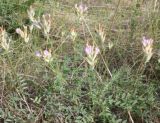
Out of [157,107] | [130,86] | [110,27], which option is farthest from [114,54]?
[157,107]

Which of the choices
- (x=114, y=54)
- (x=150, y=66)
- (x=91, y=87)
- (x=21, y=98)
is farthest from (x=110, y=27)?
Answer: (x=21, y=98)

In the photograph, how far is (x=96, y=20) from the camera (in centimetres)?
349

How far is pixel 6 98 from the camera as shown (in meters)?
2.59

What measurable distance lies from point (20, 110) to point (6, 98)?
0.15 metres

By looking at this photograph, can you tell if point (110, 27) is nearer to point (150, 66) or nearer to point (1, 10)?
point (150, 66)

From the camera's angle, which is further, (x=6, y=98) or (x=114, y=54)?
(x=114, y=54)

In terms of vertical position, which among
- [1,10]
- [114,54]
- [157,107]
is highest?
[1,10]

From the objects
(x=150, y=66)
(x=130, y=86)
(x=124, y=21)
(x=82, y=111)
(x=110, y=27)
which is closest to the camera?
(x=82, y=111)

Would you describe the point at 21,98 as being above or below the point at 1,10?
below

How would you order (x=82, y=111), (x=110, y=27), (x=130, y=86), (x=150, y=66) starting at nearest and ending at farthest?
(x=82, y=111)
(x=130, y=86)
(x=150, y=66)
(x=110, y=27)

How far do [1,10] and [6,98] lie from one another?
118cm

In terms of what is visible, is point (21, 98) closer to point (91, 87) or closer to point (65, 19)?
point (91, 87)

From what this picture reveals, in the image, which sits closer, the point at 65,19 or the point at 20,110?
the point at 20,110

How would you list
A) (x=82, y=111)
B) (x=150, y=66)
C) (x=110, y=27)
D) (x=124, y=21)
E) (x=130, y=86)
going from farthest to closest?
1. (x=124, y=21)
2. (x=110, y=27)
3. (x=150, y=66)
4. (x=130, y=86)
5. (x=82, y=111)
